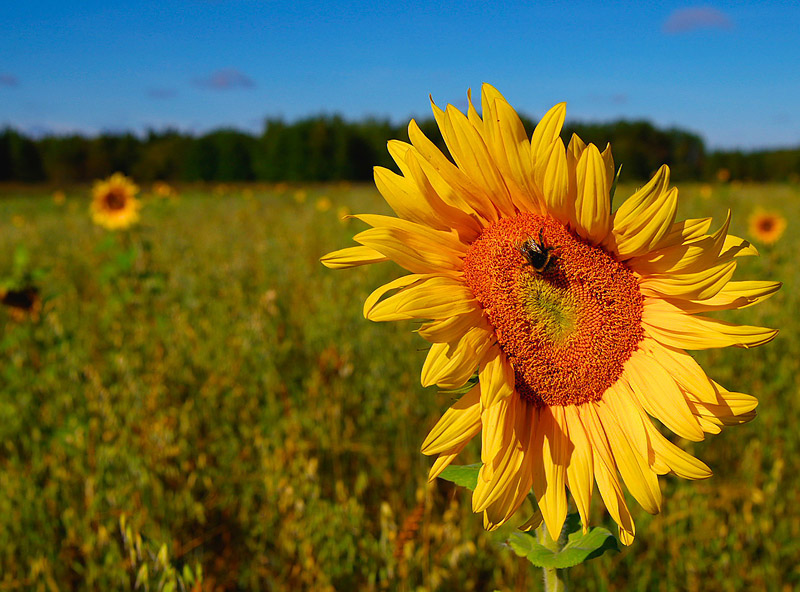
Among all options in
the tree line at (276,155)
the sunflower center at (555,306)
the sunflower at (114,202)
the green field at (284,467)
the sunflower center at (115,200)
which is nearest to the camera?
the sunflower center at (555,306)

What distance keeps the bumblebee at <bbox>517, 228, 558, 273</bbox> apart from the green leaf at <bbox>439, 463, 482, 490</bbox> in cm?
38

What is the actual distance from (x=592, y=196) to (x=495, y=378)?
1.12 feet

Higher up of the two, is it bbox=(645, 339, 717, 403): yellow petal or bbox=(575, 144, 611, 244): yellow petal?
bbox=(575, 144, 611, 244): yellow petal

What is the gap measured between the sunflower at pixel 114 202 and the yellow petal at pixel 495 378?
20.9 feet

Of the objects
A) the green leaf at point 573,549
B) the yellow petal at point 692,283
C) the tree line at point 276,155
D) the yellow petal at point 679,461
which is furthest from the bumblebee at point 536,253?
the tree line at point 276,155

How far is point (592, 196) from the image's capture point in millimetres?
911

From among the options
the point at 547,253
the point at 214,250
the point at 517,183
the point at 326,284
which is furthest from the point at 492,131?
the point at 214,250

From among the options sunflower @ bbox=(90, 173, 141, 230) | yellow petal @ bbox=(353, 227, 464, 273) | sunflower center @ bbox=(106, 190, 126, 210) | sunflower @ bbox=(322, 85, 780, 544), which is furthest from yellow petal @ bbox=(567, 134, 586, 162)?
sunflower center @ bbox=(106, 190, 126, 210)

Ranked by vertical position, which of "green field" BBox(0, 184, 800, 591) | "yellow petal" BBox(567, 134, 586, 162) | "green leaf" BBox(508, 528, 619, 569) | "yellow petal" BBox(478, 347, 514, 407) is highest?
"yellow petal" BBox(567, 134, 586, 162)

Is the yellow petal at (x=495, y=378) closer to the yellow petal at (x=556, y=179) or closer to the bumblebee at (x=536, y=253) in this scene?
the bumblebee at (x=536, y=253)

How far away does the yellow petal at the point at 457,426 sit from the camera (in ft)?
3.00

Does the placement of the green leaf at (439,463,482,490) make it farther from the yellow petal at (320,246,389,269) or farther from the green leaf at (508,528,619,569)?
the yellow petal at (320,246,389,269)

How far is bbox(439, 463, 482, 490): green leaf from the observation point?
1.02 m

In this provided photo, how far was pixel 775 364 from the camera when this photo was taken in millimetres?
3189
